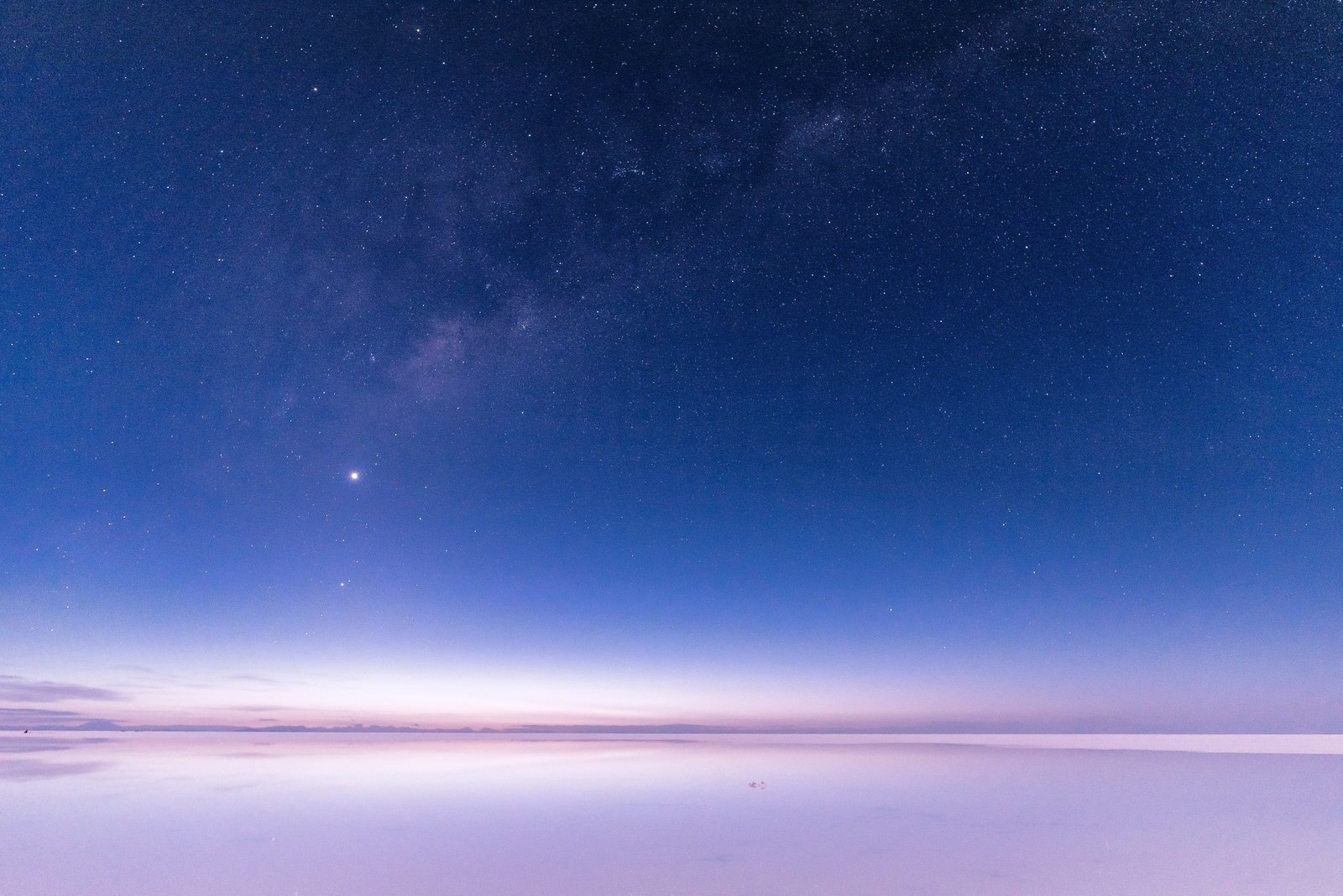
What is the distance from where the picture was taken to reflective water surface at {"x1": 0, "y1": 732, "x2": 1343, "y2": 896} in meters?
12.9

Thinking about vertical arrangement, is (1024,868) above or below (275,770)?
above

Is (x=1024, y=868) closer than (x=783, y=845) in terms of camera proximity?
Yes

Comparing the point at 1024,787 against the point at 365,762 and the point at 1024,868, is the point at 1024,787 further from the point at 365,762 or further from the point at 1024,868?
the point at 365,762

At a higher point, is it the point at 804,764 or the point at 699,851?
the point at 699,851

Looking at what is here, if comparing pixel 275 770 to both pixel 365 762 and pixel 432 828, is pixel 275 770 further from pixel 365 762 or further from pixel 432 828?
pixel 432 828

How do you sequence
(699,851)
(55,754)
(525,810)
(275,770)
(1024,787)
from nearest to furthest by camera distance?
(699,851)
(525,810)
(1024,787)
(275,770)
(55,754)

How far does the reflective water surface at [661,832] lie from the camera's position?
12.9 metres

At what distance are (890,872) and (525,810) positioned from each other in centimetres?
1150

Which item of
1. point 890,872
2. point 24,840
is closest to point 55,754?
point 24,840

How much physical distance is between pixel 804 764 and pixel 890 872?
96.9 ft

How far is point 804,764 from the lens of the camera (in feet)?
134

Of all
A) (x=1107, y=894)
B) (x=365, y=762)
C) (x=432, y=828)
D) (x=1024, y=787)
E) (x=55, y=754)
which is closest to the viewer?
(x=1107, y=894)

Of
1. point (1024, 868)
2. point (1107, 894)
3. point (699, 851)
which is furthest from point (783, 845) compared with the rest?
point (1107, 894)

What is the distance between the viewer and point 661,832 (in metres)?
17.2
